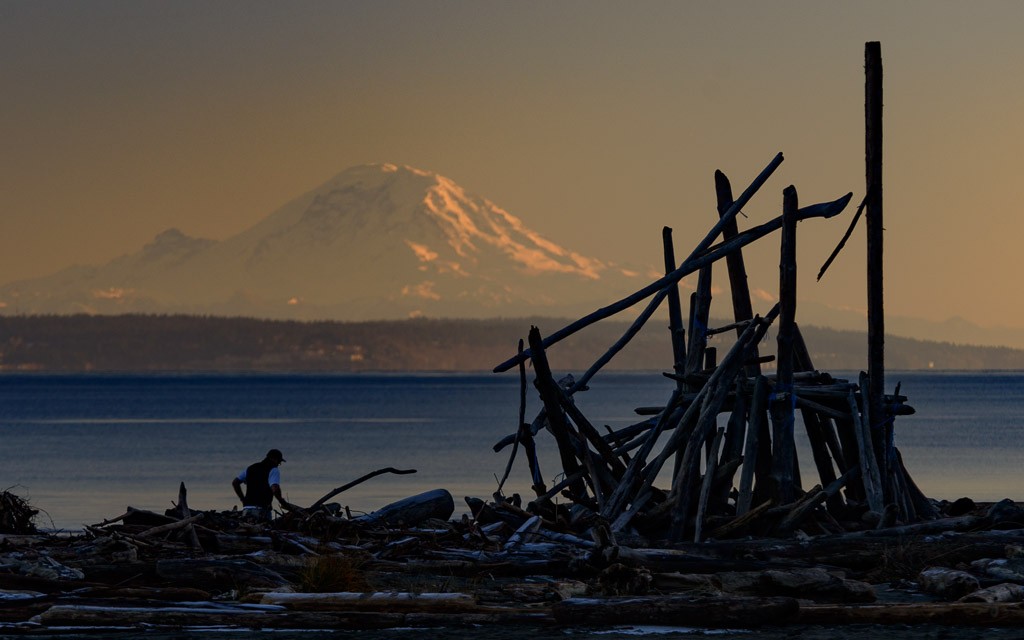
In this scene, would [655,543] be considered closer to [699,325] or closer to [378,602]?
[699,325]

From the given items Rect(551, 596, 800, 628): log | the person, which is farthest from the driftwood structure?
the person

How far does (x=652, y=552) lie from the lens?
16422 millimetres

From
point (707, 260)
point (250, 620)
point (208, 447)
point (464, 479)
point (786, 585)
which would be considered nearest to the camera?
point (250, 620)

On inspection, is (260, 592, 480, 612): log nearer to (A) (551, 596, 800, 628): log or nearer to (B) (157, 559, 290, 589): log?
(A) (551, 596, 800, 628): log

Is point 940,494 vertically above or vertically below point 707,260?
below

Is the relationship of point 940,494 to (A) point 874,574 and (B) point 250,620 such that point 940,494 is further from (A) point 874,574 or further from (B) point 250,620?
(B) point 250,620

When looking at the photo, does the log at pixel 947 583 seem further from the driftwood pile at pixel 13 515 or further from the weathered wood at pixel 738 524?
the driftwood pile at pixel 13 515

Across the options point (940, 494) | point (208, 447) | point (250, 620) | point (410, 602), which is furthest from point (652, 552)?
point (208, 447)

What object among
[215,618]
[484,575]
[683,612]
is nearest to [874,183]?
[484,575]

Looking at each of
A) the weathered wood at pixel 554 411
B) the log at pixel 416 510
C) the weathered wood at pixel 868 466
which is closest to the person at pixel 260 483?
the log at pixel 416 510

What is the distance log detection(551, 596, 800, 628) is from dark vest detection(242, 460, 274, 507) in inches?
294

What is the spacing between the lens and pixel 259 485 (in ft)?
66.5

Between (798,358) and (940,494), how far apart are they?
24.0 meters

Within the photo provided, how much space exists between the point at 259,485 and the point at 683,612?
27.0ft
